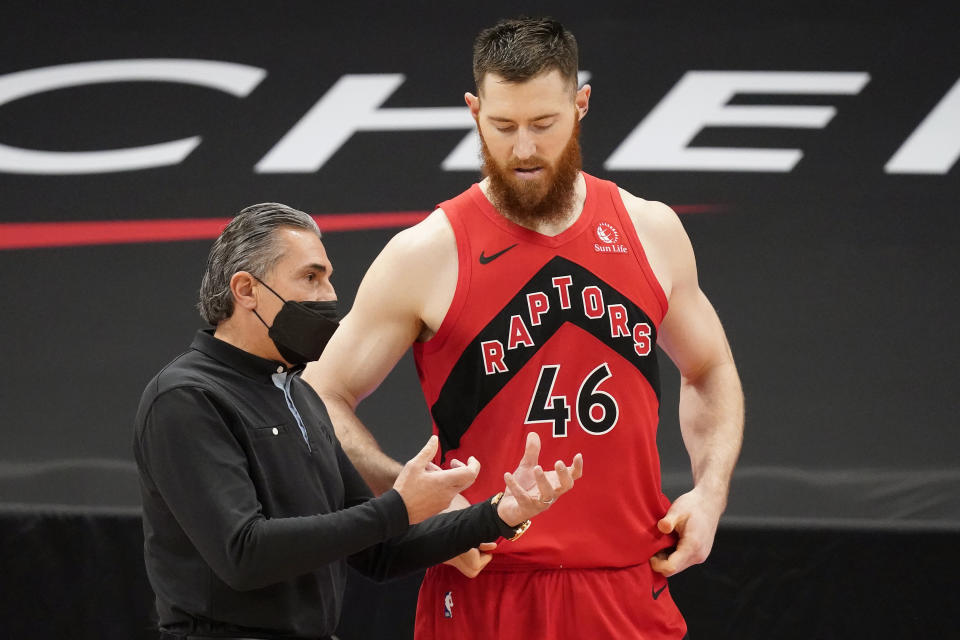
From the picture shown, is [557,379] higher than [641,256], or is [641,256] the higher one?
[641,256]

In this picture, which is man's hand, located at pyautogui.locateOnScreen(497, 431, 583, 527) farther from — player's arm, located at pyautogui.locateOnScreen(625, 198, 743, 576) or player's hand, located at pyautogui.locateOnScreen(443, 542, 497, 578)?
player's arm, located at pyautogui.locateOnScreen(625, 198, 743, 576)

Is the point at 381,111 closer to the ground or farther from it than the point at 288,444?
closer to the ground

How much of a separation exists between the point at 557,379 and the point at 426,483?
48 cm

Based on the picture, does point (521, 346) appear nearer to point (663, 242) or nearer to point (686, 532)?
A: point (663, 242)

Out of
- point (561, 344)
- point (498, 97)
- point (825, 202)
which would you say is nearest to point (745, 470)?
point (825, 202)

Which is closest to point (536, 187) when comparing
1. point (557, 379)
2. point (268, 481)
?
point (557, 379)

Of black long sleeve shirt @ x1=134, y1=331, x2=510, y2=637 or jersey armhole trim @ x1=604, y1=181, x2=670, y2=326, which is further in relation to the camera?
jersey armhole trim @ x1=604, y1=181, x2=670, y2=326

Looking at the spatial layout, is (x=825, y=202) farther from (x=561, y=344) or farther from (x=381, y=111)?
(x=561, y=344)

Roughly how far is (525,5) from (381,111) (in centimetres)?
71

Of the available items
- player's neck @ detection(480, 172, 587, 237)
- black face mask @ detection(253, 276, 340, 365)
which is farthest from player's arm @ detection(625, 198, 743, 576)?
black face mask @ detection(253, 276, 340, 365)

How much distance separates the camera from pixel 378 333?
8.23 ft

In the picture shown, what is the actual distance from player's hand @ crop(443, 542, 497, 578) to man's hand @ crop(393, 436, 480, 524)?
0.30 meters

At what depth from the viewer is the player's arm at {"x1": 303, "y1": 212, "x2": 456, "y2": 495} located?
247 cm

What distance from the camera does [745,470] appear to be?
370 centimetres
